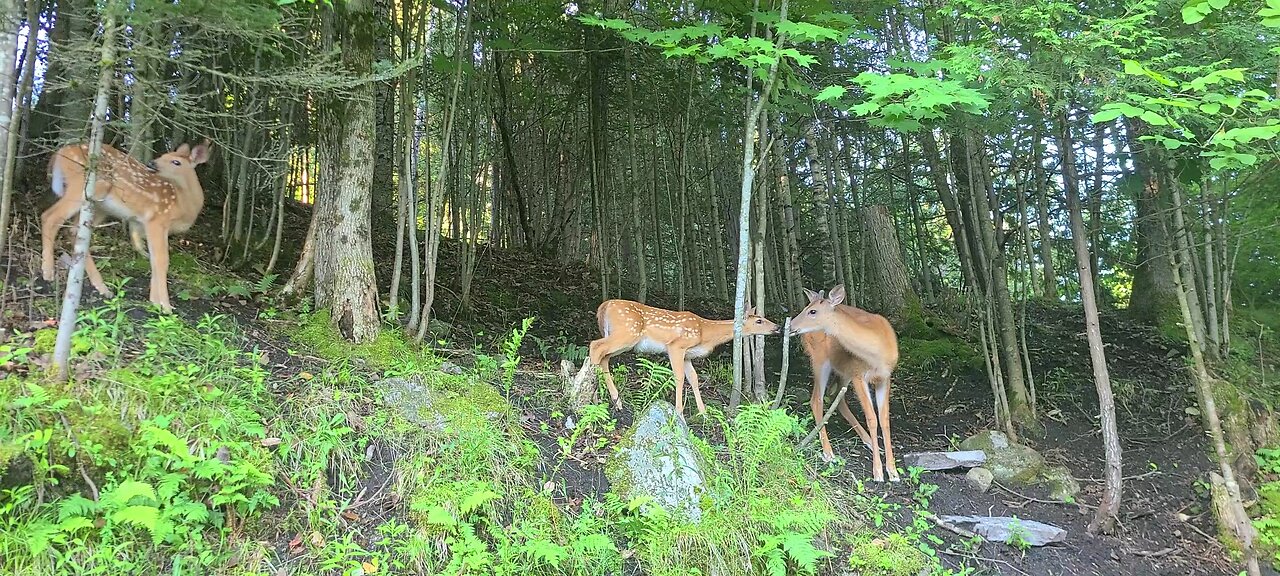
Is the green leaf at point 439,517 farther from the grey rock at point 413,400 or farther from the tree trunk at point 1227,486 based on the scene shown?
the tree trunk at point 1227,486

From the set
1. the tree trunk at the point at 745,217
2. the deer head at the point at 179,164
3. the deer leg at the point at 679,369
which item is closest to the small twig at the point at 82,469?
the deer head at the point at 179,164

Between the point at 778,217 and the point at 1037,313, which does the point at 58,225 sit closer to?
the point at 778,217

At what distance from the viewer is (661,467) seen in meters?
4.51

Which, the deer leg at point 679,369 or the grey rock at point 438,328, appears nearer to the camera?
the deer leg at point 679,369

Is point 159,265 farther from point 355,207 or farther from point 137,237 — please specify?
point 355,207

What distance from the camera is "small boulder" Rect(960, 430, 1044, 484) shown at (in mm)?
5852

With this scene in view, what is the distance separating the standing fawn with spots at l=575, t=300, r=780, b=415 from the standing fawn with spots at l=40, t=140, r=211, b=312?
2.98m

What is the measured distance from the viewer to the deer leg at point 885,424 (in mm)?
5684

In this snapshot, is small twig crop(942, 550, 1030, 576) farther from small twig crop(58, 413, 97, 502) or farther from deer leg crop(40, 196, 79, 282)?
deer leg crop(40, 196, 79, 282)

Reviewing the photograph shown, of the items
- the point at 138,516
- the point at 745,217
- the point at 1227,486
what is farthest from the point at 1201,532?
the point at 138,516

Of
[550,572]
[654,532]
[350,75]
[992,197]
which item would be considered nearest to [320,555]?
[550,572]

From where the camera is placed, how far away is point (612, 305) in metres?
5.71

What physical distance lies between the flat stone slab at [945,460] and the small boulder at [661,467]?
7.27 ft

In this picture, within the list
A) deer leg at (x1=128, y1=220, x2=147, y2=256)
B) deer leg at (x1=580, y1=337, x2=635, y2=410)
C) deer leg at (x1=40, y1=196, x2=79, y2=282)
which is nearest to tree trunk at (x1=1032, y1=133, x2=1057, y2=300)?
deer leg at (x1=580, y1=337, x2=635, y2=410)
